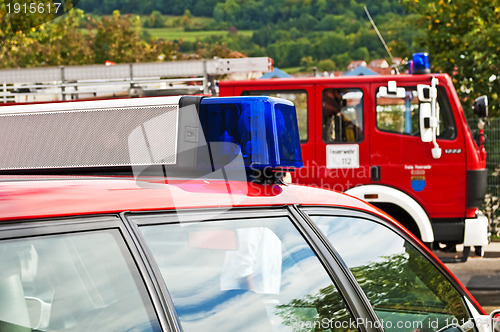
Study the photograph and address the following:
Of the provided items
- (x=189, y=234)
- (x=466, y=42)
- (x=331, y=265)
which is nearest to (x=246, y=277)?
(x=331, y=265)

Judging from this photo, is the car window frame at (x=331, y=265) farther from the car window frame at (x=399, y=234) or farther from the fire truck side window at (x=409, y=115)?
the fire truck side window at (x=409, y=115)

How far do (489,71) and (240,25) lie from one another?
118 meters

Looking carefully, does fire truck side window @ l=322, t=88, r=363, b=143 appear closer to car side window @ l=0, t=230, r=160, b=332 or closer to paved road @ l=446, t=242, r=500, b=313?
paved road @ l=446, t=242, r=500, b=313

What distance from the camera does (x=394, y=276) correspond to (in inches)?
104

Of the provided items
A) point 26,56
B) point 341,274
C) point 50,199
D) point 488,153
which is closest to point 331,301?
point 341,274

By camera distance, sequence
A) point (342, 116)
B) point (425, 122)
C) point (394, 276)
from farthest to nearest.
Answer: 1. point (342, 116)
2. point (425, 122)
3. point (394, 276)

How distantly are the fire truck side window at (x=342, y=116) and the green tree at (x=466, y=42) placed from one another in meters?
3.55

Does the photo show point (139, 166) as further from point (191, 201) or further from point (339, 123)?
point (339, 123)

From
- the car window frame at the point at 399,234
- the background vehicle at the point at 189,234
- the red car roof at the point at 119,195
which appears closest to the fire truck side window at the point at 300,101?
the car window frame at the point at 399,234

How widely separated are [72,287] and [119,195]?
10.5 inches

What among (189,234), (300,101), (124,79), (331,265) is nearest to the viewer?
(189,234)

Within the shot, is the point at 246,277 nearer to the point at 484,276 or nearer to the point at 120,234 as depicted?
the point at 120,234

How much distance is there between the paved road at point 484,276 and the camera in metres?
8.27

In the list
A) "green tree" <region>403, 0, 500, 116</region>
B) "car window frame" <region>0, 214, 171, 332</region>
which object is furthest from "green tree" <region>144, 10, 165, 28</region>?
"car window frame" <region>0, 214, 171, 332</region>
